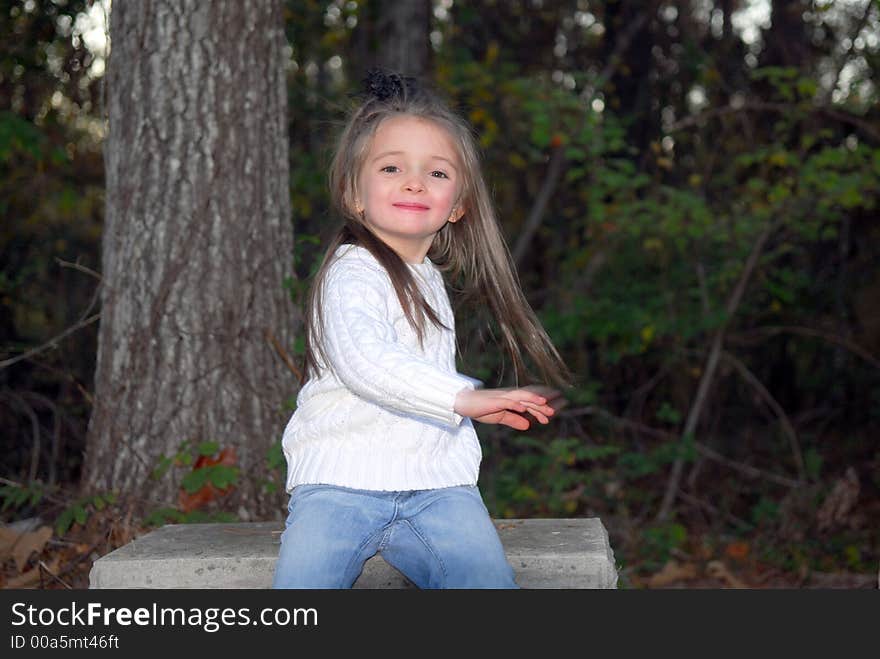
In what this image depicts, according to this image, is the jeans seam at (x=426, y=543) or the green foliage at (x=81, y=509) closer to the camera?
the jeans seam at (x=426, y=543)

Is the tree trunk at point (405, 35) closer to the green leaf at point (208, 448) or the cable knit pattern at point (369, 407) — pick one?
the green leaf at point (208, 448)

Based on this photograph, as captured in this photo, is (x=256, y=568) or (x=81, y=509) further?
(x=81, y=509)

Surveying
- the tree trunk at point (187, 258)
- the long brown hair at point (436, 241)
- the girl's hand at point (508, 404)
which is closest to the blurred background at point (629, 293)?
the tree trunk at point (187, 258)

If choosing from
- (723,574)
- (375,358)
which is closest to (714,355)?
(723,574)

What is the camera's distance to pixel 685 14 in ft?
36.5

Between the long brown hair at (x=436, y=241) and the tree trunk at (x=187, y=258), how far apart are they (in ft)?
4.73

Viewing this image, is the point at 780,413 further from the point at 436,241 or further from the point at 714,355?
the point at 436,241

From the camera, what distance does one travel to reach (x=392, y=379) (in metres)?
2.68

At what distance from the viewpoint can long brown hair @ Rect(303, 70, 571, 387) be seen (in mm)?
3021

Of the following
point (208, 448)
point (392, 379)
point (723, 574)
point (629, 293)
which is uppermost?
point (392, 379)

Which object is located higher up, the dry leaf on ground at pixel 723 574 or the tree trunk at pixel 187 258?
the tree trunk at pixel 187 258

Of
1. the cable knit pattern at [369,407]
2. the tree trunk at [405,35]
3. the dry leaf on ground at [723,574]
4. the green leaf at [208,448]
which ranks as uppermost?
the tree trunk at [405,35]

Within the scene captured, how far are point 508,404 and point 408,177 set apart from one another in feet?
2.87

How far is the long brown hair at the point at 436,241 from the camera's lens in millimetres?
3021
